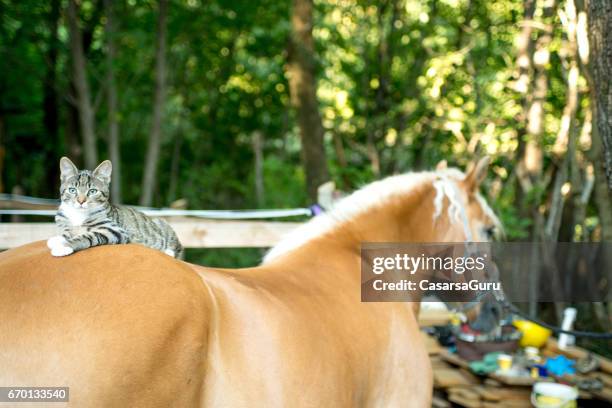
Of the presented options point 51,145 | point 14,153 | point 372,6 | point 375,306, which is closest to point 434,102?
point 372,6

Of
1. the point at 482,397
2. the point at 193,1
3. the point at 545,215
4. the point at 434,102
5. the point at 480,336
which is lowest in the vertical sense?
the point at 482,397

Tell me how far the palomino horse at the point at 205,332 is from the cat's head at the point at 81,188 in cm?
32

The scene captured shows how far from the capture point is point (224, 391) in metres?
1.92

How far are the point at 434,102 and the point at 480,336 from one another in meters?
4.82

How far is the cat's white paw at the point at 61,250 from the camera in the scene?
192 centimetres

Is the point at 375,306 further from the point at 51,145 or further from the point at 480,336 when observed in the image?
the point at 51,145

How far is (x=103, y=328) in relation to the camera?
1.77m

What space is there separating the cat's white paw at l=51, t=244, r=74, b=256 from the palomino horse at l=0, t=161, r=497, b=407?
0.02 metres

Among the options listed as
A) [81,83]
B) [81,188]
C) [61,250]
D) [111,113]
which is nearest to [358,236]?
[81,188]

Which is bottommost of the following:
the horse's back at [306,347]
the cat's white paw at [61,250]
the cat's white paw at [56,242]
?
the horse's back at [306,347]

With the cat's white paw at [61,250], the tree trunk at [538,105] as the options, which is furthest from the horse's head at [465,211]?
the tree trunk at [538,105]

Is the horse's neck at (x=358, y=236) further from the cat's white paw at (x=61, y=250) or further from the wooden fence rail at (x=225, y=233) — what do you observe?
the wooden fence rail at (x=225, y=233)

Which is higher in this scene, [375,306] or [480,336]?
[375,306]

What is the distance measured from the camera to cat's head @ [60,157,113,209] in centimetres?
236
